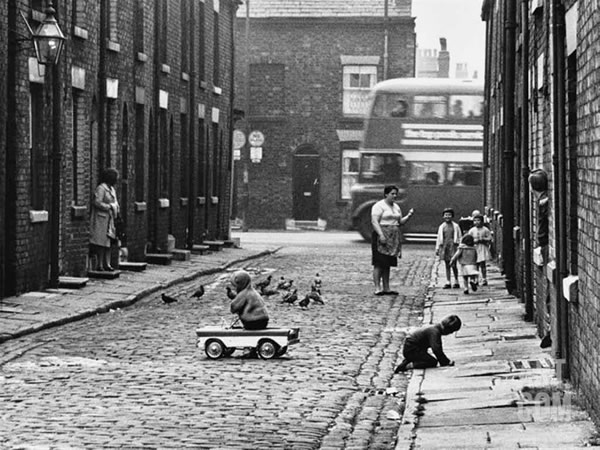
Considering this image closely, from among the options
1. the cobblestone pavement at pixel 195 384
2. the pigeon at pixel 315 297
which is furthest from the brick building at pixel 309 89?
the cobblestone pavement at pixel 195 384

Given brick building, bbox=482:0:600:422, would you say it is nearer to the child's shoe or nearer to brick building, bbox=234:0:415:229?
the child's shoe

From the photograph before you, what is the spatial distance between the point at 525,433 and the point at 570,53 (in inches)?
129

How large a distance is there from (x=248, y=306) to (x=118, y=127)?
47.4 ft

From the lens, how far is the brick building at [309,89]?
5559cm

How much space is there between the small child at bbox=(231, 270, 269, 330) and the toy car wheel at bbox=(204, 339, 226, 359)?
0.32 m

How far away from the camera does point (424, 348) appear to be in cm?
1444

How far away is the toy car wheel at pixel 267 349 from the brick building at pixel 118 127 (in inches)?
266

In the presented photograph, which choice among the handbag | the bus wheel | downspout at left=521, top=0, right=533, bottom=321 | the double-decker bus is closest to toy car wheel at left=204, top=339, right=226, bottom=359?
downspout at left=521, top=0, right=533, bottom=321

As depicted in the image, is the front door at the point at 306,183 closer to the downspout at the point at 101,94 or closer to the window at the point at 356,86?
the window at the point at 356,86

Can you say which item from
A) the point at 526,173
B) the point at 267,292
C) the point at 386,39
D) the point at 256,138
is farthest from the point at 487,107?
the point at 526,173

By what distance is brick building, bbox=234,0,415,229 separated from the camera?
55.6 meters

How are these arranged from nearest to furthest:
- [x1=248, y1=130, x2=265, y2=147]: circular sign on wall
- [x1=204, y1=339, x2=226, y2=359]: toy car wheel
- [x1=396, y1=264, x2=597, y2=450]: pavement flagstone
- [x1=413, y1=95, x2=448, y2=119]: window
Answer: [x1=396, y1=264, x2=597, y2=450]: pavement flagstone → [x1=204, y1=339, x2=226, y2=359]: toy car wheel → [x1=413, y1=95, x2=448, y2=119]: window → [x1=248, y1=130, x2=265, y2=147]: circular sign on wall

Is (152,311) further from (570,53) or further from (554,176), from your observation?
(570,53)

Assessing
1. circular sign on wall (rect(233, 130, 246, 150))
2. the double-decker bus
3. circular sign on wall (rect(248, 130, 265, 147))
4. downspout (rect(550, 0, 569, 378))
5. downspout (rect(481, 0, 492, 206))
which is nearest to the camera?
downspout (rect(550, 0, 569, 378))
